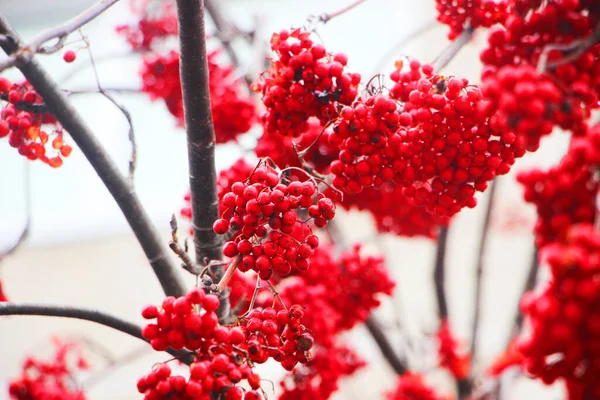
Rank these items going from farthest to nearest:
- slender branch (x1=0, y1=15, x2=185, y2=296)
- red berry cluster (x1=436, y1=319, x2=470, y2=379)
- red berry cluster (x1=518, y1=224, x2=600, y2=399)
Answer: red berry cluster (x1=436, y1=319, x2=470, y2=379) → slender branch (x1=0, y1=15, x2=185, y2=296) → red berry cluster (x1=518, y1=224, x2=600, y2=399)

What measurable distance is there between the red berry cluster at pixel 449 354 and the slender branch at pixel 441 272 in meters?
0.04

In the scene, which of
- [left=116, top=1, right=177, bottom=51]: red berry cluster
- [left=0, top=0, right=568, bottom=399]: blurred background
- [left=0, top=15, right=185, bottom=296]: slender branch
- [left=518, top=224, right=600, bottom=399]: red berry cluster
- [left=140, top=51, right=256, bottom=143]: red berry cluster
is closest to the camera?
[left=518, top=224, right=600, bottom=399]: red berry cluster

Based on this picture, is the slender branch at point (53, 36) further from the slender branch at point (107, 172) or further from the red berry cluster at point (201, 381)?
the red berry cluster at point (201, 381)

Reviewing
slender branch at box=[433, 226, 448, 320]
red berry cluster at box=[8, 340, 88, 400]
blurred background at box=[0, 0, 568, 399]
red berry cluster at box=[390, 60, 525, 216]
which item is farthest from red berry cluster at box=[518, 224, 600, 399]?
blurred background at box=[0, 0, 568, 399]

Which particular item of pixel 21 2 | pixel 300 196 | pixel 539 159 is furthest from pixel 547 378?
pixel 21 2

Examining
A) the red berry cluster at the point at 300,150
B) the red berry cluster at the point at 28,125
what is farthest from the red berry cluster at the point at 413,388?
the red berry cluster at the point at 28,125

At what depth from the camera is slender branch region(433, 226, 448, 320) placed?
0.99 m

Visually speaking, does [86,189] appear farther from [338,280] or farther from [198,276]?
[198,276]

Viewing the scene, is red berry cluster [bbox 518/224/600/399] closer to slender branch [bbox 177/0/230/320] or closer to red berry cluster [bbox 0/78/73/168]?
slender branch [bbox 177/0/230/320]

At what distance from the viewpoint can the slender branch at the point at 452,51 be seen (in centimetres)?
56

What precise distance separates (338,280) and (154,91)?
46 centimetres

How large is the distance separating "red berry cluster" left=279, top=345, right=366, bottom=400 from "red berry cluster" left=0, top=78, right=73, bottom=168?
450 mm

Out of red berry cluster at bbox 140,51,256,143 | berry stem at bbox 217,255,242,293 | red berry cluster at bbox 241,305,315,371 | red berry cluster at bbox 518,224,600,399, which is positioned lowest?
red berry cluster at bbox 518,224,600,399

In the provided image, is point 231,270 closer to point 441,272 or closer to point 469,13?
point 469,13
